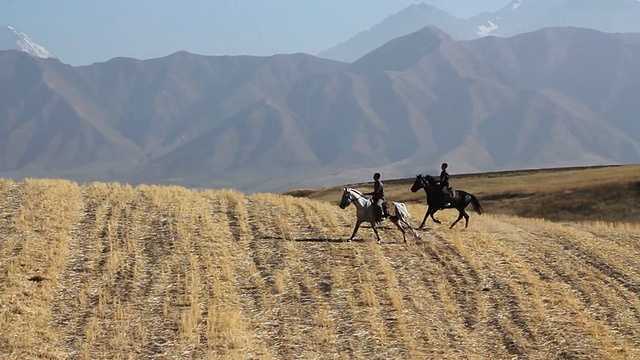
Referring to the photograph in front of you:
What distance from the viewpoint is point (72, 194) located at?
3238 centimetres

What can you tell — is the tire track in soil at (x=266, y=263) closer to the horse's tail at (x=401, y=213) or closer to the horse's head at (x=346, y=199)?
the horse's head at (x=346, y=199)

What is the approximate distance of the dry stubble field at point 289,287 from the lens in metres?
17.5

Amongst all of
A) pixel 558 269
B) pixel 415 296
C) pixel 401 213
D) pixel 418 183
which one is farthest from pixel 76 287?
pixel 558 269

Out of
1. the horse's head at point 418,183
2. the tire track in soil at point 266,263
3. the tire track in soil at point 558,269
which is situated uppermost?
the horse's head at point 418,183

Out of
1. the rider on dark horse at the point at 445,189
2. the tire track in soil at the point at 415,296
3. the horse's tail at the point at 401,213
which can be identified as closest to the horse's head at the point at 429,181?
the rider on dark horse at the point at 445,189

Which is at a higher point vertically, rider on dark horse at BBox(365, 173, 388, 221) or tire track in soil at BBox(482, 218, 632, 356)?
rider on dark horse at BBox(365, 173, 388, 221)

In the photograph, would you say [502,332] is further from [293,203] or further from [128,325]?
[293,203]

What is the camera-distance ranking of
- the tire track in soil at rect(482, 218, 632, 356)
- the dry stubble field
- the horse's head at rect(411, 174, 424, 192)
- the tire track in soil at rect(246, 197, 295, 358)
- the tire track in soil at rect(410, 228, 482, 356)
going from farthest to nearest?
the horse's head at rect(411, 174, 424, 192) → the tire track in soil at rect(410, 228, 482, 356) → the tire track in soil at rect(482, 218, 632, 356) → the tire track in soil at rect(246, 197, 295, 358) → the dry stubble field

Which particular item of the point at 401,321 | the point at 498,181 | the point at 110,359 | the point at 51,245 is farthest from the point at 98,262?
the point at 498,181

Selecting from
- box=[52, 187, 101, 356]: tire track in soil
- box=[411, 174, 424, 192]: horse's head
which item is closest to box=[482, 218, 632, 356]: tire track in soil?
box=[411, 174, 424, 192]: horse's head

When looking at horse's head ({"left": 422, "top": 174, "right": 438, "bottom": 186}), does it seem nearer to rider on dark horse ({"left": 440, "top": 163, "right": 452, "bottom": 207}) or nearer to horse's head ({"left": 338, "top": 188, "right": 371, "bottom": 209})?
rider on dark horse ({"left": 440, "top": 163, "right": 452, "bottom": 207})

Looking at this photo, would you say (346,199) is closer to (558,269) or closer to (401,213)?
(401,213)

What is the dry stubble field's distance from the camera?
57.3 feet

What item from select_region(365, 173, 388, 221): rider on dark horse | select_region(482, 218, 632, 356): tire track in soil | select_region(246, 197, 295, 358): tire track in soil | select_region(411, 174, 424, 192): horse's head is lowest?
select_region(482, 218, 632, 356): tire track in soil
